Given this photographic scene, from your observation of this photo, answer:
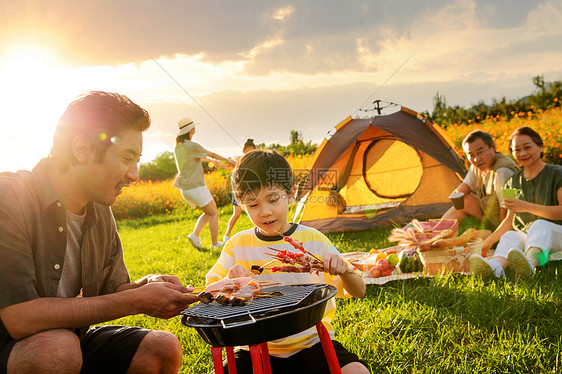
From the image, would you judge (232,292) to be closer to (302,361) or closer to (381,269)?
(302,361)

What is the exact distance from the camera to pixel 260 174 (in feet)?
7.84

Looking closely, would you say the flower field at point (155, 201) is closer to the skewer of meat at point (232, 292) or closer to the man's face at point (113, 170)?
the man's face at point (113, 170)

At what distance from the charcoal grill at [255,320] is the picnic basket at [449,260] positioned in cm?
317

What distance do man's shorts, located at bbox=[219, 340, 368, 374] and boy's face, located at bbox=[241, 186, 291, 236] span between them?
25.1 inches

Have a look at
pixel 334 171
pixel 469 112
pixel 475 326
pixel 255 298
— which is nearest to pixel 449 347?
pixel 475 326

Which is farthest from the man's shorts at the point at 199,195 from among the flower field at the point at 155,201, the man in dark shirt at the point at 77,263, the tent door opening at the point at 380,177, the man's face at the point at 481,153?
the flower field at the point at 155,201

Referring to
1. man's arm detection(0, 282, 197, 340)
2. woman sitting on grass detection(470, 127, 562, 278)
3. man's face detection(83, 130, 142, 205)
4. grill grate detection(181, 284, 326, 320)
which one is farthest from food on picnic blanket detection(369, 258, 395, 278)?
man's face detection(83, 130, 142, 205)

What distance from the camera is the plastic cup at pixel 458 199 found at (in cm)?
586

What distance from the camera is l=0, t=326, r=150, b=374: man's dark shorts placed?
6.95ft

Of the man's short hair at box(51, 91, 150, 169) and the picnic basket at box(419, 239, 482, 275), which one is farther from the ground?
the man's short hair at box(51, 91, 150, 169)

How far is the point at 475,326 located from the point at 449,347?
358mm

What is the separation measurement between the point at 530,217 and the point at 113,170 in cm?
458

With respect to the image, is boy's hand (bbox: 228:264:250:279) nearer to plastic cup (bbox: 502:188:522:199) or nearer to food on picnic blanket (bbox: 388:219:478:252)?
food on picnic blanket (bbox: 388:219:478:252)

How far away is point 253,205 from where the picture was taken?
2.40m
